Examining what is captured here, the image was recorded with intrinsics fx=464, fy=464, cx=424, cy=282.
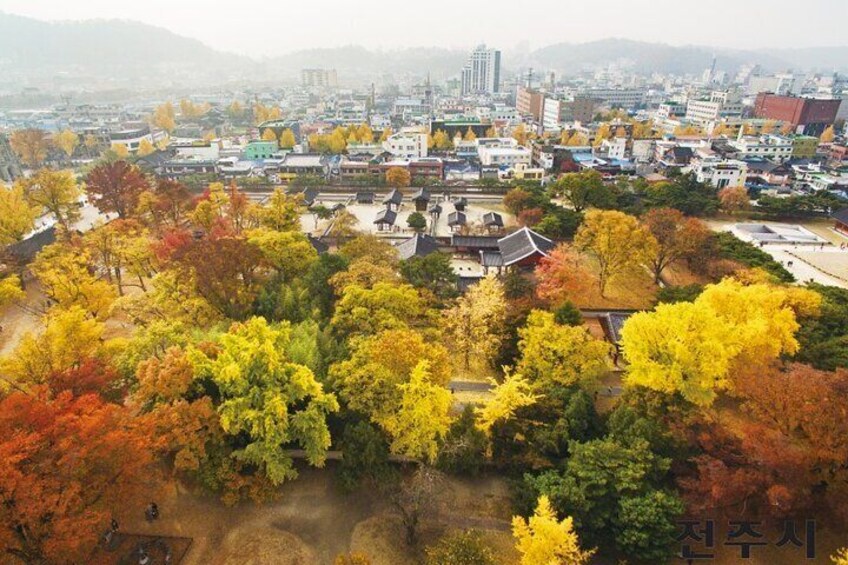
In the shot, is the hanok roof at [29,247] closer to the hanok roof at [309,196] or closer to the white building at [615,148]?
the hanok roof at [309,196]

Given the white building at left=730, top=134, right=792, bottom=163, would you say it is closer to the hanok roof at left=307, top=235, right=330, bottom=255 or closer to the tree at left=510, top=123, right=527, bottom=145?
the tree at left=510, top=123, right=527, bottom=145

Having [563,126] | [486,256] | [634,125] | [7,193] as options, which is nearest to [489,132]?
[563,126]

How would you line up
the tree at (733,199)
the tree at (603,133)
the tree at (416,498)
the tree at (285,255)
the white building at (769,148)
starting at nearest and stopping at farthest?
the tree at (416,498) < the tree at (285,255) < the tree at (733,199) < the white building at (769,148) < the tree at (603,133)

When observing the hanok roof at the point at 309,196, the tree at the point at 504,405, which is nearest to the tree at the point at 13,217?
the hanok roof at the point at 309,196

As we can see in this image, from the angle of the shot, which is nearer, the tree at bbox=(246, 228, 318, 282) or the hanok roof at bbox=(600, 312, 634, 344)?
the hanok roof at bbox=(600, 312, 634, 344)

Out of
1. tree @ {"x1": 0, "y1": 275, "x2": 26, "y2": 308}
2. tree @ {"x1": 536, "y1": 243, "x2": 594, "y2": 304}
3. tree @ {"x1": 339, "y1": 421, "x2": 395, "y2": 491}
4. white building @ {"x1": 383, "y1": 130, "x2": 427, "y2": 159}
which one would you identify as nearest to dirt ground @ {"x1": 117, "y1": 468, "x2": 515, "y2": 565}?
tree @ {"x1": 339, "y1": 421, "x2": 395, "y2": 491}

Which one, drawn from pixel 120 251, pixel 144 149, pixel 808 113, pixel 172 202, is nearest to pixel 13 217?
pixel 172 202
